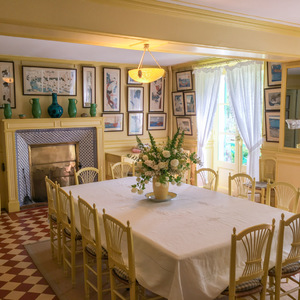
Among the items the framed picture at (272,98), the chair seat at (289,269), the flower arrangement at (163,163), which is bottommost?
the chair seat at (289,269)

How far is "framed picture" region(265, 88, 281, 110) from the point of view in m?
5.63

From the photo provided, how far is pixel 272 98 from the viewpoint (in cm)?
572

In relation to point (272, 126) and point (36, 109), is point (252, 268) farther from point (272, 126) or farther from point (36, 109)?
point (36, 109)

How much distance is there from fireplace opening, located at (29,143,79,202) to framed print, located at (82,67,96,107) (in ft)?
3.11

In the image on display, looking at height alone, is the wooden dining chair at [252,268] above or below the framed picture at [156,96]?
below

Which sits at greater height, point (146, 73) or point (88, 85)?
point (88, 85)

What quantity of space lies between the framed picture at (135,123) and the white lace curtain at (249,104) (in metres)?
2.27

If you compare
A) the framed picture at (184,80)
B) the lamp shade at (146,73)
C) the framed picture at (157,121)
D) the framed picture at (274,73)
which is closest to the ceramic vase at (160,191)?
the lamp shade at (146,73)

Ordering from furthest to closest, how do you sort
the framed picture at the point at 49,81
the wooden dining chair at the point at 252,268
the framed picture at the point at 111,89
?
the framed picture at the point at 111,89
the framed picture at the point at 49,81
the wooden dining chair at the point at 252,268

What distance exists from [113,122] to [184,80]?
1.81 m

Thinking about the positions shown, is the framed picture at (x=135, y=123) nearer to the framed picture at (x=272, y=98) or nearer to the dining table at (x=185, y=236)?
the framed picture at (x=272, y=98)

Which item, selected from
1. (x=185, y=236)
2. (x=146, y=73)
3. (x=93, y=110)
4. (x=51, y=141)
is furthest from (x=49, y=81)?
(x=185, y=236)

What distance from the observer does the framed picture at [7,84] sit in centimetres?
619

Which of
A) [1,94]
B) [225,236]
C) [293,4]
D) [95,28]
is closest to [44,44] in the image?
[1,94]
